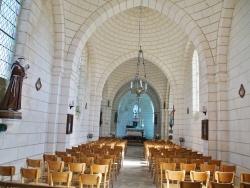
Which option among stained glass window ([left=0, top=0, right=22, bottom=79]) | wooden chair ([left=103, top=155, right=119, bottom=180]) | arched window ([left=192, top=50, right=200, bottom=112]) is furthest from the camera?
arched window ([left=192, top=50, right=200, bottom=112])

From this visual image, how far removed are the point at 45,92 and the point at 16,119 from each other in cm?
265

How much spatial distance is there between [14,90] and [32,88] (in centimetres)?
159

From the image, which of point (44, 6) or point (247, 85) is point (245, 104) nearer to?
point (247, 85)

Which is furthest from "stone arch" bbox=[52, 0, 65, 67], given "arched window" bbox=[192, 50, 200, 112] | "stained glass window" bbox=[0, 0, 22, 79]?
"arched window" bbox=[192, 50, 200, 112]

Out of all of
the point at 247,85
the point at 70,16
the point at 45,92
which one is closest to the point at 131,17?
the point at 70,16

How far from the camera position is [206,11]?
821 cm

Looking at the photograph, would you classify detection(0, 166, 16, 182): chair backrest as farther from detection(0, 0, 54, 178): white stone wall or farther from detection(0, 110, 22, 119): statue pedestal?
detection(0, 0, 54, 178): white stone wall

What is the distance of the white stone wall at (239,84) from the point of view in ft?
21.0

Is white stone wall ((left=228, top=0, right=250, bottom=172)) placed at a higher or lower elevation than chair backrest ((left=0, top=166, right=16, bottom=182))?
higher

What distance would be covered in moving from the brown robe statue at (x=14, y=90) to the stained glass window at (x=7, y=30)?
1.53 feet

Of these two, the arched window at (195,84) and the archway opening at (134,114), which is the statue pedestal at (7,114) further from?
the archway opening at (134,114)

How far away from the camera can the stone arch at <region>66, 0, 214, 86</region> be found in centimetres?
848

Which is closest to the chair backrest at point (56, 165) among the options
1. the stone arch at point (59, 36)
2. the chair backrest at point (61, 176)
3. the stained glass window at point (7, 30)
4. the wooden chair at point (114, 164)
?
the chair backrest at point (61, 176)

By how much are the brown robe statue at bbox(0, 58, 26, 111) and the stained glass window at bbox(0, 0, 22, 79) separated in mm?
468
